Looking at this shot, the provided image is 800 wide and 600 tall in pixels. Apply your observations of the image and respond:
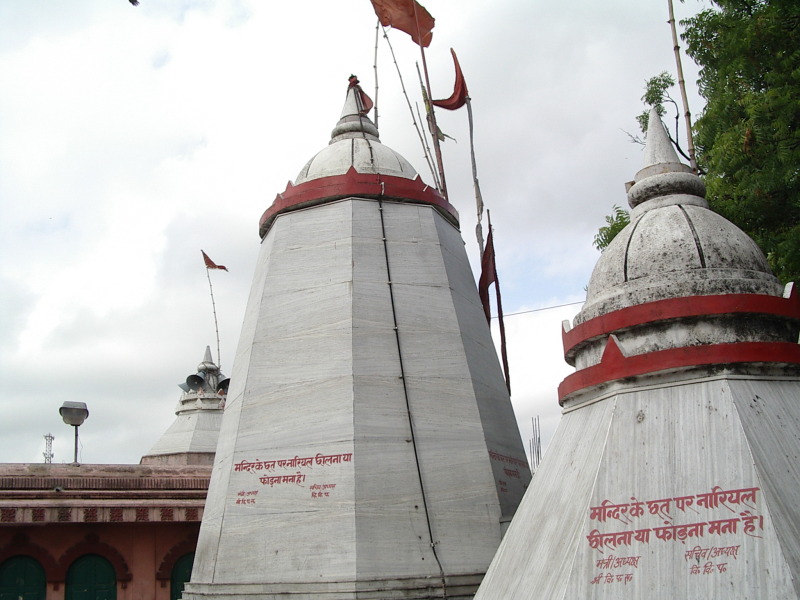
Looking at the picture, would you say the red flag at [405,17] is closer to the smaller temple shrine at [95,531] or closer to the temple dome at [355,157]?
the temple dome at [355,157]

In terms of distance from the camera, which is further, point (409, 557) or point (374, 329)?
point (374, 329)

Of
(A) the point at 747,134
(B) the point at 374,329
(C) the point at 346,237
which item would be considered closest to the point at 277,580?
(B) the point at 374,329

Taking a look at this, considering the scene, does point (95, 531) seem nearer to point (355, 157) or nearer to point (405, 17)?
point (355, 157)

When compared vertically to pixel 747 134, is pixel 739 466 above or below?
below

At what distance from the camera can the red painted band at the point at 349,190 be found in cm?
963

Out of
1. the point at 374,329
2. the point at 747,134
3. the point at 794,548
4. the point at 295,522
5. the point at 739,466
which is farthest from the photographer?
the point at 747,134

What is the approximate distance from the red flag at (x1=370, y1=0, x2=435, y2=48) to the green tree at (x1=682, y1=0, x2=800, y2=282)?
4.78m

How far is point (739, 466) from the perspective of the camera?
405 centimetres

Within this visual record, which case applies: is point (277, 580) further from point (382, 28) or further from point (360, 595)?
point (382, 28)

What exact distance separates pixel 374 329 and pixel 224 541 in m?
2.81

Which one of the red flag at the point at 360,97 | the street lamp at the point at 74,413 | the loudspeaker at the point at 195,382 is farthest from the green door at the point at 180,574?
the loudspeaker at the point at 195,382

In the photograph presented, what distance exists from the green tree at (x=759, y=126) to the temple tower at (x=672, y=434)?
5.32 m

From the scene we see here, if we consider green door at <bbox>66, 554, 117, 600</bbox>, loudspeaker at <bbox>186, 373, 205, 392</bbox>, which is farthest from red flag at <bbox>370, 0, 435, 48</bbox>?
loudspeaker at <bbox>186, 373, 205, 392</bbox>

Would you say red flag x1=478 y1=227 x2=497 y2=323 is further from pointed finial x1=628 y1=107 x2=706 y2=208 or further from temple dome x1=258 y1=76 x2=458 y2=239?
pointed finial x1=628 y1=107 x2=706 y2=208
